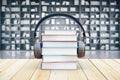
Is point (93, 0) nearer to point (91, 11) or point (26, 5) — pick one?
point (91, 11)

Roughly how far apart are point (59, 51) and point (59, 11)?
10.8m

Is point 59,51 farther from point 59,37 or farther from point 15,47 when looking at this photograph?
point 15,47

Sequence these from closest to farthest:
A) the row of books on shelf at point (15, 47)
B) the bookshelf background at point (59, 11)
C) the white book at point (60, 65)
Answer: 1. the white book at point (60, 65)
2. the bookshelf background at point (59, 11)
3. the row of books on shelf at point (15, 47)

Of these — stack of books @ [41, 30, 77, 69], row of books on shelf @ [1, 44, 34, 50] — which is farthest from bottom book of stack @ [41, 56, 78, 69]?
row of books on shelf @ [1, 44, 34, 50]

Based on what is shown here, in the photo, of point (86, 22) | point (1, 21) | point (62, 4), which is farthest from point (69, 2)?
point (1, 21)

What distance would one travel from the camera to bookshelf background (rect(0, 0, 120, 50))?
485 inches

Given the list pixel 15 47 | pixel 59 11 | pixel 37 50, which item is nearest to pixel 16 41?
pixel 15 47

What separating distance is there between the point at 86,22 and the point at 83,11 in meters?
0.47

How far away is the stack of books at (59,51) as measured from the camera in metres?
1.63

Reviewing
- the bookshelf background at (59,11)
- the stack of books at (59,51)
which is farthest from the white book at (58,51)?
the bookshelf background at (59,11)

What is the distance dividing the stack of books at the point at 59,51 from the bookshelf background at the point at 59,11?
35.1ft

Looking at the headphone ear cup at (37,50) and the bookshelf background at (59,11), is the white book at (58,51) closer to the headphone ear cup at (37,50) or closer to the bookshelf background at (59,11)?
the headphone ear cup at (37,50)

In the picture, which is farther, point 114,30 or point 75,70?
point 114,30

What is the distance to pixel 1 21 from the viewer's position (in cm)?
1240
